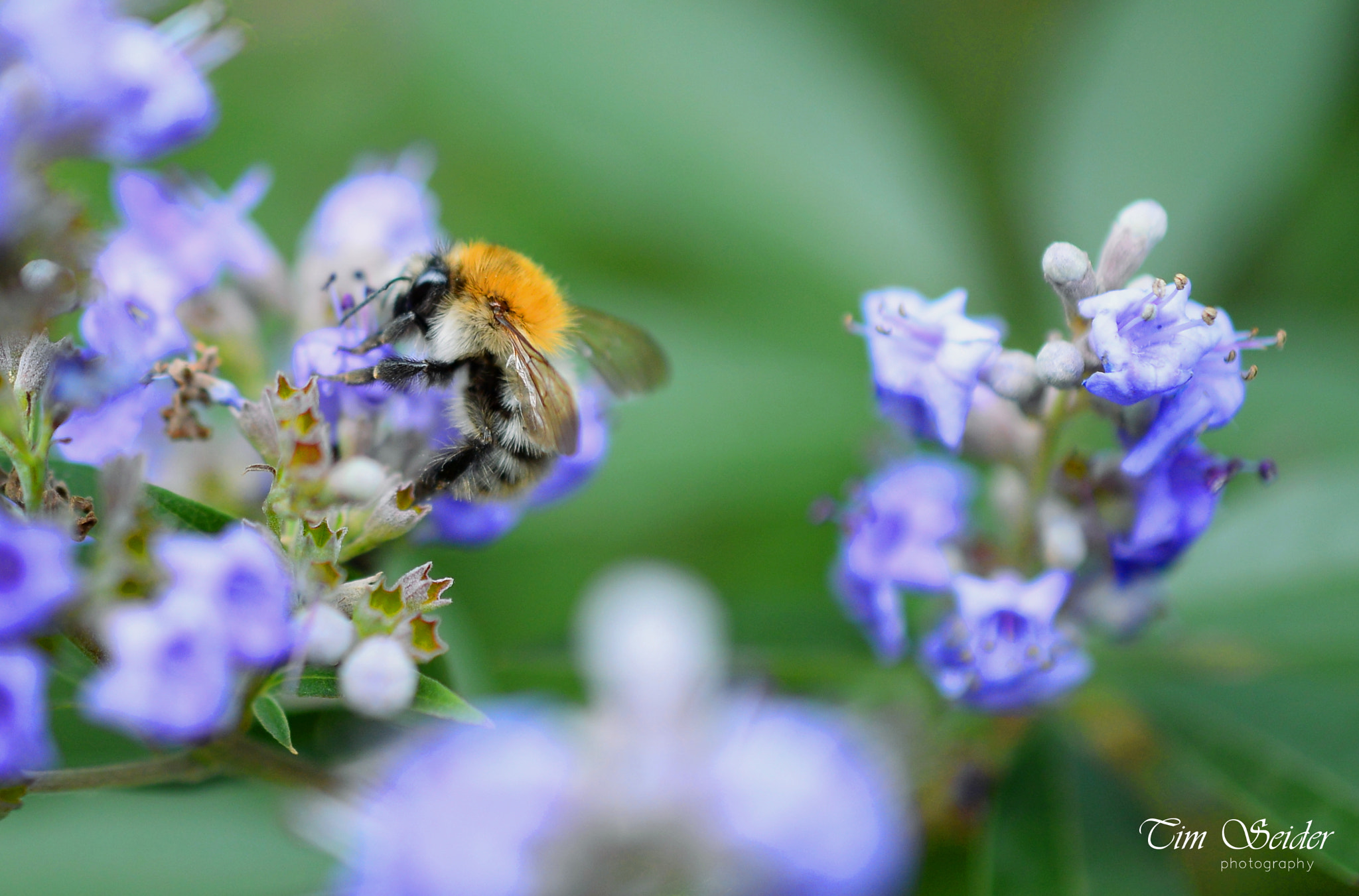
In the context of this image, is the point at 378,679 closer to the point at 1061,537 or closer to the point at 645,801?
the point at 1061,537

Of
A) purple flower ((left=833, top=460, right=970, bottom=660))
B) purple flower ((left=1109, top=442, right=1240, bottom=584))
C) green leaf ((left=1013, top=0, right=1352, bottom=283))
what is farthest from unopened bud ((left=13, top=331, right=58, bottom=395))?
green leaf ((left=1013, top=0, right=1352, bottom=283))

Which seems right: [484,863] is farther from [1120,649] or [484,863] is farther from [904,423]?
[1120,649]

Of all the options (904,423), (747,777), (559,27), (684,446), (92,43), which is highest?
(559,27)

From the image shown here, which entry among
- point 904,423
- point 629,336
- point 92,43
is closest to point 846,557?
point 904,423

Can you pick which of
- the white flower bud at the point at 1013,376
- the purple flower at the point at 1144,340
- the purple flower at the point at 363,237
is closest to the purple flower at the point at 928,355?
the white flower bud at the point at 1013,376

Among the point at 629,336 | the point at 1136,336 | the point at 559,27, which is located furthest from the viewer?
the point at 559,27

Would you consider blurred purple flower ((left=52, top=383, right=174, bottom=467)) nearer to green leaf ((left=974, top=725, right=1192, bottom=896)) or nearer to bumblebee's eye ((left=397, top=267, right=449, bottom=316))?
bumblebee's eye ((left=397, top=267, right=449, bottom=316))

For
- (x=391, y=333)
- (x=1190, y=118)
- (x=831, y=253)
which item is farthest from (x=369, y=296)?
(x=1190, y=118)
